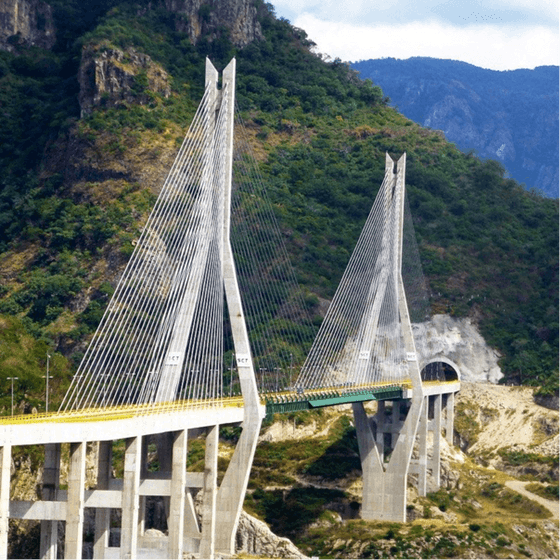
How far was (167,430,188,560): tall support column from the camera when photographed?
2095 inches

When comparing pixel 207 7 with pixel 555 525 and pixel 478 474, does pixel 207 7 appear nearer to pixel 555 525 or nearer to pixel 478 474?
pixel 478 474

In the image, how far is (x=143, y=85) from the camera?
11100cm

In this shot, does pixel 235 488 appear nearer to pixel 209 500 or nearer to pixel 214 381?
Answer: pixel 209 500

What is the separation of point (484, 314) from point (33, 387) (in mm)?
46163

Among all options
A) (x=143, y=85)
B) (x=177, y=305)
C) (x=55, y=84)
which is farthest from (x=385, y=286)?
(x=55, y=84)

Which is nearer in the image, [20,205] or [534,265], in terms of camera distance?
[20,205]

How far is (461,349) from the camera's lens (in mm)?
105062

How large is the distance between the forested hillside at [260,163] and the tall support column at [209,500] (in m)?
31.1

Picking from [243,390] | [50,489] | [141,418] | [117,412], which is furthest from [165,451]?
[50,489]

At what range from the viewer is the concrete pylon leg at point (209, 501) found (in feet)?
187

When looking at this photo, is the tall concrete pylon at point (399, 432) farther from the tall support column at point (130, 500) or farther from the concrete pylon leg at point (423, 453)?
the tall support column at point (130, 500)

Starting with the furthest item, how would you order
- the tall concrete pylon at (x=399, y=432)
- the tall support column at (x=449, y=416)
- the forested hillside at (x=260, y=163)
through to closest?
1. the forested hillside at (x=260, y=163)
2. the tall support column at (x=449, y=416)
3. the tall concrete pylon at (x=399, y=432)

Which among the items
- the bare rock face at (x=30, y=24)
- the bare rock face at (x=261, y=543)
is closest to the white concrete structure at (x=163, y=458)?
the bare rock face at (x=261, y=543)

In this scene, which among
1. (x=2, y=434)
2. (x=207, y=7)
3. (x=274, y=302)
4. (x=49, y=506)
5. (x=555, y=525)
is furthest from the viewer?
(x=207, y=7)
